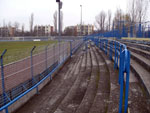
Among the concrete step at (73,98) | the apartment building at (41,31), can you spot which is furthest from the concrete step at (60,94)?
the apartment building at (41,31)

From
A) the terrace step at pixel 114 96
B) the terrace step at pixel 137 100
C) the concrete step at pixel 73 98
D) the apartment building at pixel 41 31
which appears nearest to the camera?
the terrace step at pixel 137 100

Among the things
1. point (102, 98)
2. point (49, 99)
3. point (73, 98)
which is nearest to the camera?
point (102, 98)

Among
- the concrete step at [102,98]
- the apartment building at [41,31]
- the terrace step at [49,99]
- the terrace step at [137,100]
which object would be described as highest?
the apartment building at [41,31]

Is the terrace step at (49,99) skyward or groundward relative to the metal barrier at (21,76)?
groundward

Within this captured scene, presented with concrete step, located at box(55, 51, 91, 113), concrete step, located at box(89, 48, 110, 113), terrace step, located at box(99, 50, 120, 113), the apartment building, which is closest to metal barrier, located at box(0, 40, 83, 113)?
concrete step, located at box(55, 51, 91, 113)

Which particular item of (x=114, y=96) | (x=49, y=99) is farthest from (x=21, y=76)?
(x=114, y=96)

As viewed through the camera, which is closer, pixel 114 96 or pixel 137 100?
pixel 137 100

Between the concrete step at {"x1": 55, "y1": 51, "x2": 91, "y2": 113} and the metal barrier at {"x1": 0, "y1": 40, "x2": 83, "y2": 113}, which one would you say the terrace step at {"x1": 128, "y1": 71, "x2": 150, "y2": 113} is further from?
the metal barrier at {"x1": 0, "y1": 40, "x2": 83, "y2": 113}

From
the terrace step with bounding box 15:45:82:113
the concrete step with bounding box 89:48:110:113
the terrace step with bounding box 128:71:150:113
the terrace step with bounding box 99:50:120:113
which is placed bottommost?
the terrace step with bounding box 15:45:82:113

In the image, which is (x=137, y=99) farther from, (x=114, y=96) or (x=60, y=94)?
(x=60, y=94)

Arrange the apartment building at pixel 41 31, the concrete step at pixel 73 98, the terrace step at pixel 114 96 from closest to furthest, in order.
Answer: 1. the terrace step at pixel 114 96
2. the concrete step at pixel 73 98
3. the apartment building at pixel 41 31

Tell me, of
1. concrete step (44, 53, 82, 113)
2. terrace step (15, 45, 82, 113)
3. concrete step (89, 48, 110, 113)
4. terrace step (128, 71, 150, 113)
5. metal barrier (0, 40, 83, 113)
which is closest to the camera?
terrace step (128, 71, 150, 113)

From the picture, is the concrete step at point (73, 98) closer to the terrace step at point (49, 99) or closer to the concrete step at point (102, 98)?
the terrace step at point (49, 99)

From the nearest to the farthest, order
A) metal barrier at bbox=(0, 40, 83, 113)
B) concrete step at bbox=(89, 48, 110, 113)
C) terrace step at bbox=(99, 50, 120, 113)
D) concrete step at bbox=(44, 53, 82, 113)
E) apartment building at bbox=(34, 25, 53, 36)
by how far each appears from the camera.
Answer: terrace step at bbox=(99, 50, 120, 113) < concrete step at bbox=(89, 48, 110, 113) < metal barrier at bbox=(0, 40, 83, 113) < concrete step at bbox=(44, 53, 82, 113) < apartment building at bbox=(34, 25, 53, 36)
